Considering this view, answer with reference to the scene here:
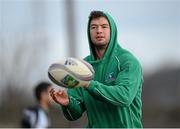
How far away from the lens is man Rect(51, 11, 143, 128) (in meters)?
6.48

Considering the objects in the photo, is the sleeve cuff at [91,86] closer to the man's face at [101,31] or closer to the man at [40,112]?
the man's face at [101,31]

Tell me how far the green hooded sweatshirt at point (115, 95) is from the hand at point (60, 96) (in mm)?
165

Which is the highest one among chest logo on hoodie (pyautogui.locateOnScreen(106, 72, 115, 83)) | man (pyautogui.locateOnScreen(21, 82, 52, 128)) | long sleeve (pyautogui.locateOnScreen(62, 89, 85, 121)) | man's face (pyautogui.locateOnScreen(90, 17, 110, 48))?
man's face (pyautogui.locateOnScreen(90, 17, 110, 48))

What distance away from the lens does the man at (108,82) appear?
6477 mm

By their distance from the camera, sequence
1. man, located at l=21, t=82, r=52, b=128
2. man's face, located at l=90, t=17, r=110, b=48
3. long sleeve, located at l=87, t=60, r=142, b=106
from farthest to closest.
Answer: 1. man, located at l=21, t=82, r=52, b=128
2. man's face, located at l=90, t=17, r=110, b=48
3. long sleeve, located at l=87, t=60, r=142, b=106

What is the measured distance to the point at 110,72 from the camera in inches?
262

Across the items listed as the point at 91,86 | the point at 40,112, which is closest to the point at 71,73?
the point at 91,86

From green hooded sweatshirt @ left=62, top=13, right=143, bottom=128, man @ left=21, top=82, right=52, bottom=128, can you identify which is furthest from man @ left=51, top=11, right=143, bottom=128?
man @ left=21, top=82, right=52, bottom=128

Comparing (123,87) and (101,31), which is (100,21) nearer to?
(101,31)

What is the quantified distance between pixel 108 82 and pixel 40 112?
16.6ft

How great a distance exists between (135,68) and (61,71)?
2.32ft

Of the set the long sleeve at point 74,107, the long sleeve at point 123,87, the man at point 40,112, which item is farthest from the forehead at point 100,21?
the man at point 40,112

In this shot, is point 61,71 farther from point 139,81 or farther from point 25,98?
point 25,98

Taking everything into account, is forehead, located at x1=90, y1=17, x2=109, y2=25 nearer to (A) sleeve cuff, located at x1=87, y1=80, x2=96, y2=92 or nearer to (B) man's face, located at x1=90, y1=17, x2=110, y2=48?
(B) man's face, located at x1=90, y1=17, x2=110, y2=48
